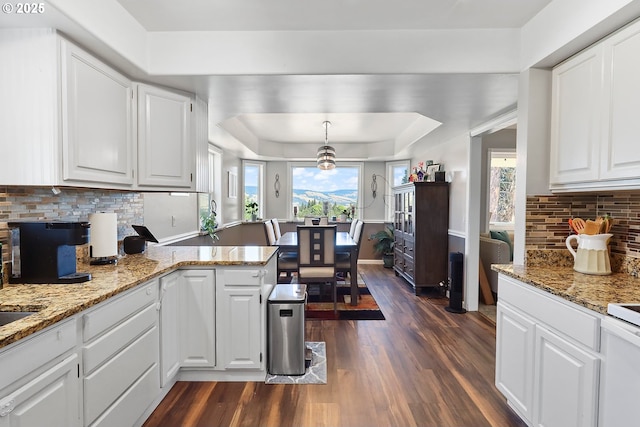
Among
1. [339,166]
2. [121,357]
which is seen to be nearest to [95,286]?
[121,357]

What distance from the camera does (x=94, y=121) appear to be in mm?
1887

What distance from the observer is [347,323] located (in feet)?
11.3

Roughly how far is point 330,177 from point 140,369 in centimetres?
530

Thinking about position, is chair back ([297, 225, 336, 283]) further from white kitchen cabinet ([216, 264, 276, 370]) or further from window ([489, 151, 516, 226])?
window ([489, 151, 516, 226])

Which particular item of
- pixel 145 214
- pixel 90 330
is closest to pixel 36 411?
pixel 90 330

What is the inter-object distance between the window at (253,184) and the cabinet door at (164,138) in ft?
11.9

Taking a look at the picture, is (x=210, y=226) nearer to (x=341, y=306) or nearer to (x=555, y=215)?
(x=341, y=306)

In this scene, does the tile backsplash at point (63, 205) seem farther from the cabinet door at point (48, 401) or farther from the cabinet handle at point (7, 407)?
the cabinet handle at point (7, 407)

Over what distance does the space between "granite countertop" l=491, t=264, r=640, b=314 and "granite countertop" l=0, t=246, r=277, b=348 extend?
5.41ft

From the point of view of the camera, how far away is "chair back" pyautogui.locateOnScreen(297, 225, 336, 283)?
12.0ft

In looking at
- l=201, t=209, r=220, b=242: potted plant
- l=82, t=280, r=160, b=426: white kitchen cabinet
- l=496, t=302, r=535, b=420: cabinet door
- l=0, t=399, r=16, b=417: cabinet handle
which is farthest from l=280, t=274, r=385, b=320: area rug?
l=0, t=399, r=16, b=417: cabinet handle

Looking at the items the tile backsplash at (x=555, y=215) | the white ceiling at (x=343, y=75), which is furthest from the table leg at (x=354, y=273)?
the tile backsplash at (x=555, y=215)

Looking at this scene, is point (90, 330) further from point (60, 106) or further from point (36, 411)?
point (60, 106)

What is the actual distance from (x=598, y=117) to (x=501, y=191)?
11.4 ft
